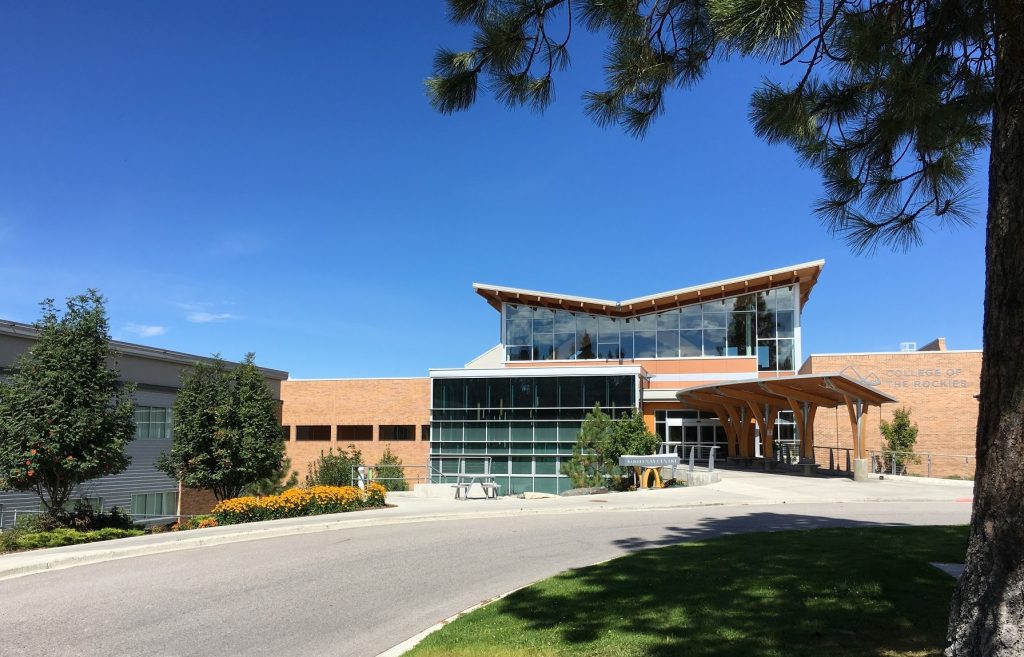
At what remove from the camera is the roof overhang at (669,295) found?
3934 centimetres

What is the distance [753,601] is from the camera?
6.76 m

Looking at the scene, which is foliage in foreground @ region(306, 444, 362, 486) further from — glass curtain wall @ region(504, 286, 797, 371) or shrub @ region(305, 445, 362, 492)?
glass curtain wall @ region(504, 286, 797, 371)

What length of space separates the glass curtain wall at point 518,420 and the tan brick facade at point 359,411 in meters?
3.89

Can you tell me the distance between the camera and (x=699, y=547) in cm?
1051

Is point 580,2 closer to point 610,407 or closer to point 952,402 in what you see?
point 610,407

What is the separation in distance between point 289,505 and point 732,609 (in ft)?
44.0

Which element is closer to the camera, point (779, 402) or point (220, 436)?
point (220, 436)

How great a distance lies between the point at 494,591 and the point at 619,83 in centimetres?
607

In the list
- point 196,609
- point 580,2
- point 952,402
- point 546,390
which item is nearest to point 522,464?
point 546,390

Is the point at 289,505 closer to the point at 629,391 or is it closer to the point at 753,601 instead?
the point at 753,601

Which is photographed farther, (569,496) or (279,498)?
(569,496)

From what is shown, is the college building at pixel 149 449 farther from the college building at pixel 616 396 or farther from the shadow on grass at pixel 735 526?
the shadow on grass at pixel 735 526

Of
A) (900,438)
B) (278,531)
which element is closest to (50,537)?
(278,531)

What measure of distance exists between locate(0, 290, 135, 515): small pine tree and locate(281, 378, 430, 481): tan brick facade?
933 inches
